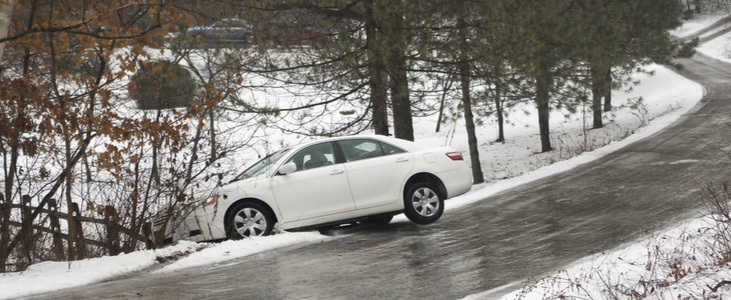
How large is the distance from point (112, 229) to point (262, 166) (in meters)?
2.45

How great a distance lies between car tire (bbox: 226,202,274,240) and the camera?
11.7 metres

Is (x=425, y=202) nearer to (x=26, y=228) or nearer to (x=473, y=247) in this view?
(x=473, y=247)

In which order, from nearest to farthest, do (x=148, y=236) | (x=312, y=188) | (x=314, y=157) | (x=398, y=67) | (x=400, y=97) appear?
(x=148, y=236) → (x=312, y=188) → (x=314, y=157) → (x=398, y=67) → (x=400, y=97)

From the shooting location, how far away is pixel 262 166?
12344 millimetres

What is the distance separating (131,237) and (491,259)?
197 inches

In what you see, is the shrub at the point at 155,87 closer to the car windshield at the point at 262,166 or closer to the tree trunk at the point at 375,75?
the car windshield at the point at 262,166

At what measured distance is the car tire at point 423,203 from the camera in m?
12.4

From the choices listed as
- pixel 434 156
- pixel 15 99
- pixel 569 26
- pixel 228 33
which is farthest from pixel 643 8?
pixel 15 99

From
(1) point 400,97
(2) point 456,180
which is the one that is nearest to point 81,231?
(2) point 456,180

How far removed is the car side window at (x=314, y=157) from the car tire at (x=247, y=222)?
2.99 ft

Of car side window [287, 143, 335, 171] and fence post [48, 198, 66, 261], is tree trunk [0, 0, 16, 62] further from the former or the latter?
car side window [287, 143, 335, 171]

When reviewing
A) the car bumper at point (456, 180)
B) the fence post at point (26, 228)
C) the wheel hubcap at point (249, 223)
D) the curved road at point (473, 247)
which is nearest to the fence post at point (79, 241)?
the fence post at point (26, 228)

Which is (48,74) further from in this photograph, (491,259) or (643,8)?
(643,8)

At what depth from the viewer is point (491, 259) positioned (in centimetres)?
925
